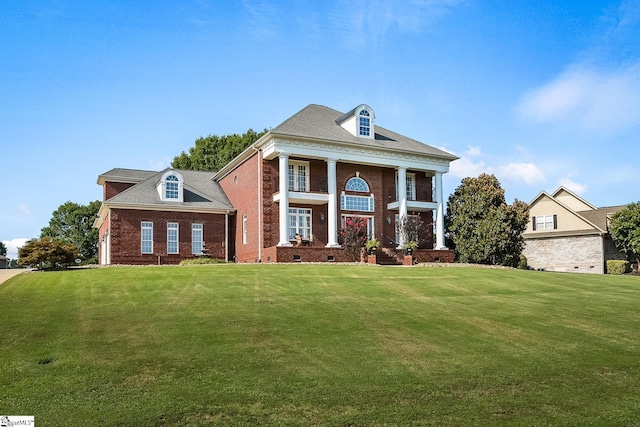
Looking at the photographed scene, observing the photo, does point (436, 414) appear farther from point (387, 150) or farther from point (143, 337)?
point (387, 150)

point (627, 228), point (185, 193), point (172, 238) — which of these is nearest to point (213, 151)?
point (185, 193)

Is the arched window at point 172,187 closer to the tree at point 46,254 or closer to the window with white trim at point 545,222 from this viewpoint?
the tree at point 46,254

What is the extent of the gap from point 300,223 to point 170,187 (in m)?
8.14

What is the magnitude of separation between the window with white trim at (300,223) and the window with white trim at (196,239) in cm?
591

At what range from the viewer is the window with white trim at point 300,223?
32750 mm

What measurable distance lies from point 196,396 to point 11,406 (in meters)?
2.38

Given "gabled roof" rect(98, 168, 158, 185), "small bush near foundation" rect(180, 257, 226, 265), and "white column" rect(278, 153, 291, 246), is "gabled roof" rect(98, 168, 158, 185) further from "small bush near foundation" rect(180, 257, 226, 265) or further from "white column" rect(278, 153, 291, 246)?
"white column" rect(278, 153, 291, 246)

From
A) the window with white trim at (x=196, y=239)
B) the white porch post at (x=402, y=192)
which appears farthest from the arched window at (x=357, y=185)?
the window with white trim at (x=196, y=239)

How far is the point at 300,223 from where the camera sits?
33.1m

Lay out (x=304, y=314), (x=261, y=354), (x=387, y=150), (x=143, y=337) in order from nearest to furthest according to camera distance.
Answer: (x=261, y=354), (x=143, y=337), (x=304, y=314), (x=387, y=150)

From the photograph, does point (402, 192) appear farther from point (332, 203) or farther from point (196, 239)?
point (196, 239)

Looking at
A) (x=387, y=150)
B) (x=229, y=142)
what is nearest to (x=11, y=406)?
(x=387, y=150)

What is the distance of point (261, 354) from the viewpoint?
10.0 m

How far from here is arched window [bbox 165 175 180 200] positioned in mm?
34250
